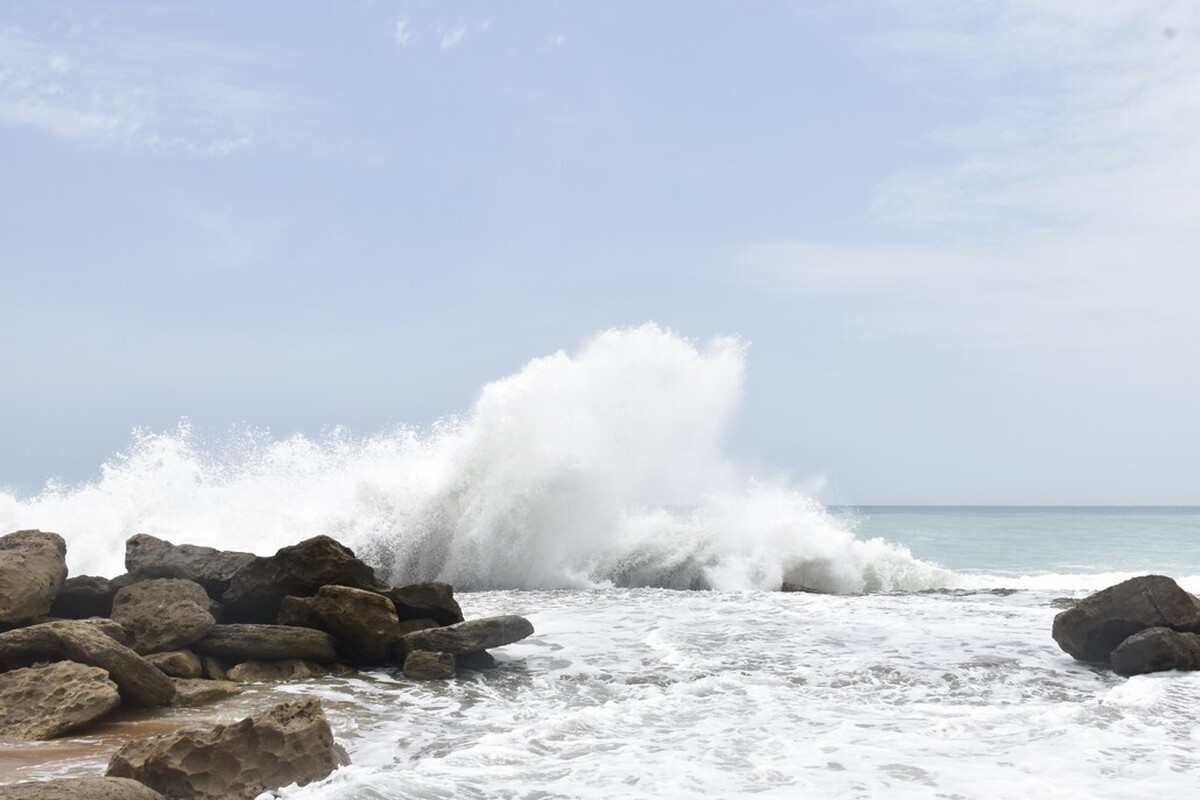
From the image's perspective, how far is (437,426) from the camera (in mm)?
20984

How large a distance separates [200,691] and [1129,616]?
27.6 feet

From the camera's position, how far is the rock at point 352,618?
31.0ft

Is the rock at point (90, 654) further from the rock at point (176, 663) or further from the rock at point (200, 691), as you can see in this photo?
the rock at point (176, 663)

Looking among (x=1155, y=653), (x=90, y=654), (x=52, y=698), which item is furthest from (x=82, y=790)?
(x=1155, y=653)

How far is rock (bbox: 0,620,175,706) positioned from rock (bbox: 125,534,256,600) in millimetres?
2489

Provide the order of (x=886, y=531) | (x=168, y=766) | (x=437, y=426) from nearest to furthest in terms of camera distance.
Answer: (x=168, y=766)
(x=437, y=426)
(x=886, y=531)

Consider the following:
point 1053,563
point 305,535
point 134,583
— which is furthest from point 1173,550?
point 134,583

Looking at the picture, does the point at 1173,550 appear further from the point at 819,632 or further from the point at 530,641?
the point at 530,641

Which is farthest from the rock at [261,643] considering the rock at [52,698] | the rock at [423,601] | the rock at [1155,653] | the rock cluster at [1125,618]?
the rock at [1155,653]

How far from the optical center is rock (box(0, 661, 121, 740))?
21.2ft

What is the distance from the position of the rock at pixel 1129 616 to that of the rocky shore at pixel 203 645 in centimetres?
Result: 543

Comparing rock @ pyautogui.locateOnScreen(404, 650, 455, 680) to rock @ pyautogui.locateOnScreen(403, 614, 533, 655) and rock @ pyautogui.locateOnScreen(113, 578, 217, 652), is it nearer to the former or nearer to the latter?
rock @ pyautogui.locateOnScreen(403, 614, 533, 655)

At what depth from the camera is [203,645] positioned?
352 inches

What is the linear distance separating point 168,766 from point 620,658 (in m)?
5.37
